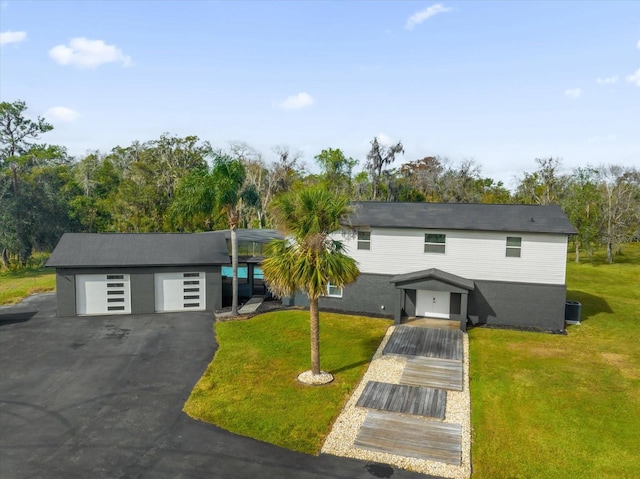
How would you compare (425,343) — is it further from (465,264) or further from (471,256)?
(471,256)

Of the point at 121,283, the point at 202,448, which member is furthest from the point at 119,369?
the point at 121,283

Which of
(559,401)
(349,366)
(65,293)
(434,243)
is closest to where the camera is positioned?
(559,401)

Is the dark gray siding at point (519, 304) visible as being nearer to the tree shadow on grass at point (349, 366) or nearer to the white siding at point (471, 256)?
the white siding at point (471, 256)

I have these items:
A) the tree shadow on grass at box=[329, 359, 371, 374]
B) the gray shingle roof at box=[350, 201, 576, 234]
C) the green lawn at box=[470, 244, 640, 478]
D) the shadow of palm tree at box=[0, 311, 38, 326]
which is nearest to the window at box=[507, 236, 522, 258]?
the gray shingle roof at box=[350, 201, 576, 234]

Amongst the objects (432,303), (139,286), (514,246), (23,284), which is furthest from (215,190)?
(23,284)

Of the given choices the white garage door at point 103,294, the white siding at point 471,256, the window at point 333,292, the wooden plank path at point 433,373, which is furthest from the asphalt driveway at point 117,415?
the white siding at point 471,256

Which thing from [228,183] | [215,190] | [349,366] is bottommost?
[349,366]

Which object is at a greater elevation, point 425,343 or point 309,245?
point 309,245

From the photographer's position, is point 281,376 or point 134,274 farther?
point 134,274

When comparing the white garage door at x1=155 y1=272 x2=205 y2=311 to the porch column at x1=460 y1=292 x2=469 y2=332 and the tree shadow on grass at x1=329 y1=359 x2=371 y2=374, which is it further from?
the porch column at x1=460 y1=292 x2=469 y2=332

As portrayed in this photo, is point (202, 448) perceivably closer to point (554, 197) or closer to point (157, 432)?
point (157, 432)
